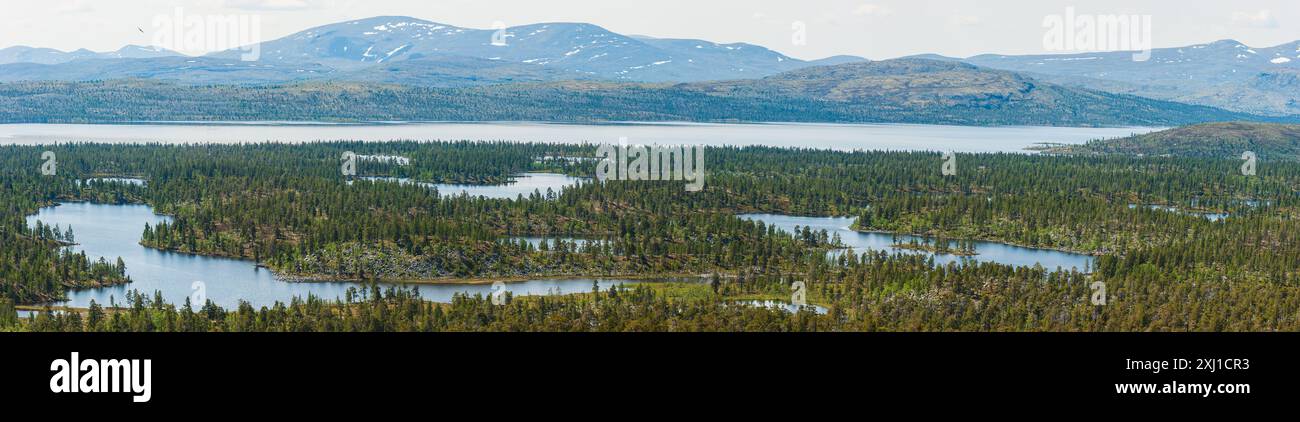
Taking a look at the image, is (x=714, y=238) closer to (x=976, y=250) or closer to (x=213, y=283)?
(x=976, y=250)

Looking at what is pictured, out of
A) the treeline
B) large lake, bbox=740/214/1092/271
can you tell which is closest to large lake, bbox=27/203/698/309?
the treeline

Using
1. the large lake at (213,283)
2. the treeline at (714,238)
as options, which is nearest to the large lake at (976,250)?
the treeline at (714,238)

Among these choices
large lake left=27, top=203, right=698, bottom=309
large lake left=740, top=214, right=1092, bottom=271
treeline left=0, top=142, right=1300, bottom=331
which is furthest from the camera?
large lake left=740, top=214, right=1092, bottom=271

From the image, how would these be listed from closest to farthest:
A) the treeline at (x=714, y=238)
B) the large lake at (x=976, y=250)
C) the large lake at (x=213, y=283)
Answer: the treeline at (x=714, y=238), the large lake at (x=213, y=283), the large lake at (x=976, y=250)

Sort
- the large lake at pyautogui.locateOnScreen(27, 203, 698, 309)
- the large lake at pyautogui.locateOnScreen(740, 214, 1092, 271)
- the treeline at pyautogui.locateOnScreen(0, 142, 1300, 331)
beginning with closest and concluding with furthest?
the treeline at pyautogui.locateOnScreen(0, 142, 1300, 331)
the large lake at pyautogui.locateOnScreen(27, 203, 698, 309)
the large lake at pyautogui.locateOnScreen(740, 214, 1092, 271)

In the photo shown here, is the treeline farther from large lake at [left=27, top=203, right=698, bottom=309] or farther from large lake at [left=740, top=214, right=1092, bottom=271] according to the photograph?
large lake at [left=740, top=214, right=1092, bottom=271]

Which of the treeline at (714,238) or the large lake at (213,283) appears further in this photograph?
the large lake at (213,283)

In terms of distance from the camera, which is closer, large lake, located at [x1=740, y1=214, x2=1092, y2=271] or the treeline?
the treeline

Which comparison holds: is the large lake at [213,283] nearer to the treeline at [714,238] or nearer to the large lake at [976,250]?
the treeline at [714,238]
